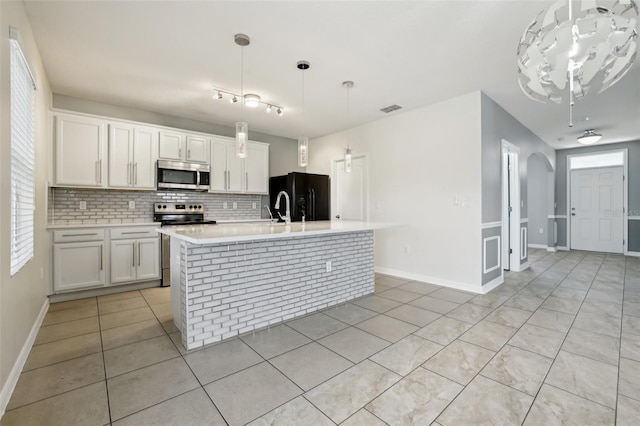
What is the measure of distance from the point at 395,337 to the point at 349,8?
274 centimetres

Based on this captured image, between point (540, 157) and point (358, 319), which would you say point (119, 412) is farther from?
point (540, 157)

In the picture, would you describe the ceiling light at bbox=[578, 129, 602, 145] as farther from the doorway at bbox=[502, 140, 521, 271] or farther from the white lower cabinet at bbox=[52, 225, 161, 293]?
the white lower cabinet at bbox=[52, 225, 161, 293]

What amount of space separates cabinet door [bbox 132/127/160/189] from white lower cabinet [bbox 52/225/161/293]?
69cm

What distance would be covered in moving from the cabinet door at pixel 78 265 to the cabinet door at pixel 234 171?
2071 millimetres

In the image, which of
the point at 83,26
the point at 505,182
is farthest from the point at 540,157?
the point at 83,26

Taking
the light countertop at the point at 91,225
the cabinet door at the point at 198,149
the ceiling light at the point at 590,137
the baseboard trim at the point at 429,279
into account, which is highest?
the ceiling light at the point at 590,137

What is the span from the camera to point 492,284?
4070mm

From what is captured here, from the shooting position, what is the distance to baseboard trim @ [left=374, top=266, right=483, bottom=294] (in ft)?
12.7

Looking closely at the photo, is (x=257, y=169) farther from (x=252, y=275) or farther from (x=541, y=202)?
(x=541, y=202)

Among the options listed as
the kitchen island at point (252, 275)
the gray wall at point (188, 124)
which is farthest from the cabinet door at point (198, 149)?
the kitchen island at point (252, 275)

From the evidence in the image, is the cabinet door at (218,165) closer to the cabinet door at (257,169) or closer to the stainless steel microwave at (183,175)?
the stainless steel microwave at (183,175)

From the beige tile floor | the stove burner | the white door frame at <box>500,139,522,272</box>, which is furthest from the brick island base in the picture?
the white door frame at <box>500,139,522,272</box>

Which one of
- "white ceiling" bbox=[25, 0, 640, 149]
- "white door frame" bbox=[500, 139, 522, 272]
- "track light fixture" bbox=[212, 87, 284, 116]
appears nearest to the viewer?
"white ceiling" bbox=[25, 0, 640, 149]

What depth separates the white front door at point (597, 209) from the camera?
22.6 feet
